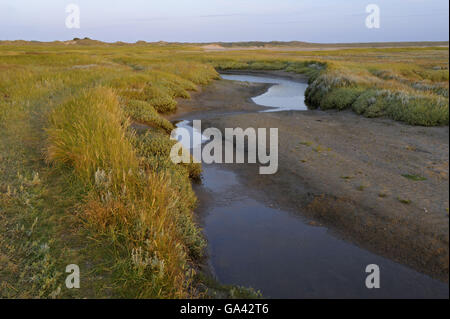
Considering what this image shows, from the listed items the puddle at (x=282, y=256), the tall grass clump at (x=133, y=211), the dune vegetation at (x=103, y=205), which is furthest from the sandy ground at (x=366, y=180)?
the tall grass clump at (x=133, y=211)

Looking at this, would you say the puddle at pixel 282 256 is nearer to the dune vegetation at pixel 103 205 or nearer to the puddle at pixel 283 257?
the puddle at pixel 283 257

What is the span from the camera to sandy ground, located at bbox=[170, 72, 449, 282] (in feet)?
6.43

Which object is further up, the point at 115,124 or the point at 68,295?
the point at 115,124

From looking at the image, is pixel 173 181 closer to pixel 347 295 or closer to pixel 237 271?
pixel 237 271

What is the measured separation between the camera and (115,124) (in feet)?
29.8

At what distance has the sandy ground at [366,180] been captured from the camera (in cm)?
196

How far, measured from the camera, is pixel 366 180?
6.84 m

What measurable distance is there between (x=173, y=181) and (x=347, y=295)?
18.6 ft

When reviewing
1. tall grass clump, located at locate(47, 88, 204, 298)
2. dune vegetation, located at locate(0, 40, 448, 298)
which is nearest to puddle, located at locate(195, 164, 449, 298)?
dune vegetation, located at locate(0, 40, 448, 298)

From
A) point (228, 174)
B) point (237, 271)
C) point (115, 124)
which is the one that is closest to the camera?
point (237, 271)
